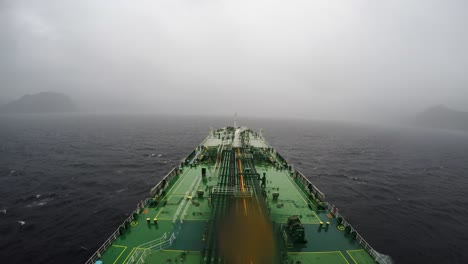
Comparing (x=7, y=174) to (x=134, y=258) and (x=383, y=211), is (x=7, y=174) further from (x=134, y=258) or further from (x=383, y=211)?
(x=383, y=211)

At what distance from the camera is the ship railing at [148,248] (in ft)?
60.8

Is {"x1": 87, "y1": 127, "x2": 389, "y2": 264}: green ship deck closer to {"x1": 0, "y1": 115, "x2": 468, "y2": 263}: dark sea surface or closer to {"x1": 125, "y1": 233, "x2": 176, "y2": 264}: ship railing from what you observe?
{"x1": 125, "y1": 233, "x2": 176, "y2": 264}: ship railing

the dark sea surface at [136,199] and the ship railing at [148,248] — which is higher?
the ship railing at [148,248]

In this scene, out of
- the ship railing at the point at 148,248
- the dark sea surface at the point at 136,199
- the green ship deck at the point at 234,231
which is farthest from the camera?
the dark sea surface at the point at 136,199

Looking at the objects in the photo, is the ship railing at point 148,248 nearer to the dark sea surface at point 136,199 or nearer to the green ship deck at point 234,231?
the green ship deck at point 234,231

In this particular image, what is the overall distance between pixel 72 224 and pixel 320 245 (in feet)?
130

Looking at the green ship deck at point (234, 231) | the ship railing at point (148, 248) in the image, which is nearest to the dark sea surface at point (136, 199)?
the green ship deck at point (234, 231)

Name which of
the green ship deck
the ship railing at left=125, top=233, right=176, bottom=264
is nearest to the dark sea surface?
the green ship deck

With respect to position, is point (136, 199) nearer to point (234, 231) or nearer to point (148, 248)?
point (148, 248)

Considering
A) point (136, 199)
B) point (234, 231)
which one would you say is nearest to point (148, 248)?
point (234, 231)

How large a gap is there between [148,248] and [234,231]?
905 centimetres

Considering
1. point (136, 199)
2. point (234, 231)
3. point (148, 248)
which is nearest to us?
point (234, 231)

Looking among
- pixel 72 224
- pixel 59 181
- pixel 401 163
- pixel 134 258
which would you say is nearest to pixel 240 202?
pixel 134 258

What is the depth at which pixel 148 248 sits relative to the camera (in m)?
19.9
